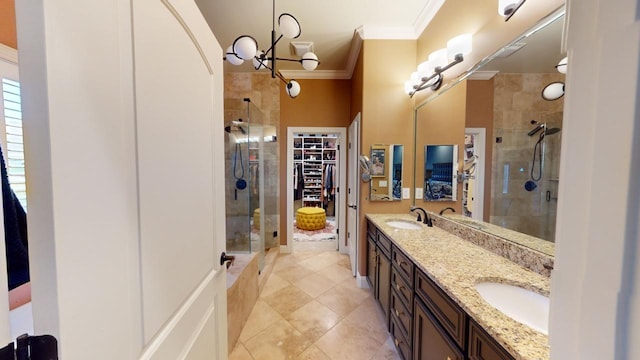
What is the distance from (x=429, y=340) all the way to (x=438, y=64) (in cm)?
208

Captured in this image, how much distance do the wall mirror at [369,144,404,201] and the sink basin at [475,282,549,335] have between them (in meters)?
1.57

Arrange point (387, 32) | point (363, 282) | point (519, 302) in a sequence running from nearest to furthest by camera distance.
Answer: point (519, 302) < point (387, 32) < point (363, 282)

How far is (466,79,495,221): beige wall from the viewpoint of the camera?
1.56 m

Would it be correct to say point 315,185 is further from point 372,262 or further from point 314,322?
point 314,322

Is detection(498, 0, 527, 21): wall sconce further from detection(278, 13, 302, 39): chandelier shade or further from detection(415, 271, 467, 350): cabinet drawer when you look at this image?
detection(415, 271, 467, 350): cabinet drawer

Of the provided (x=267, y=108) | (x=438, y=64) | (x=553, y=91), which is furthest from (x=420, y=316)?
(x=267, y=108)

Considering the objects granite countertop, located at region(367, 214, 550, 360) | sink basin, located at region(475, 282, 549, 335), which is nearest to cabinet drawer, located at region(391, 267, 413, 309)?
granite countertop, located at region(367, 214, 550, 360)

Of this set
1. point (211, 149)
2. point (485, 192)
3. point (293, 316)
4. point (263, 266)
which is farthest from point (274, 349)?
point (485, 192)

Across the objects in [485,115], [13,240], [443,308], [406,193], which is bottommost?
[443,308]

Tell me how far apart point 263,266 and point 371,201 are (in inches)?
65.6

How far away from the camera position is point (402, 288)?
5.29ft

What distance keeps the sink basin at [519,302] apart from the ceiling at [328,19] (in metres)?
2.38

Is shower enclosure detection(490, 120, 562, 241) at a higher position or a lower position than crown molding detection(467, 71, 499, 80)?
lower

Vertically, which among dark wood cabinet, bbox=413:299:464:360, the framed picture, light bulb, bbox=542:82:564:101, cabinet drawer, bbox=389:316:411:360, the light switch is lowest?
cabinet drawer, bbox=389:316:411:360
